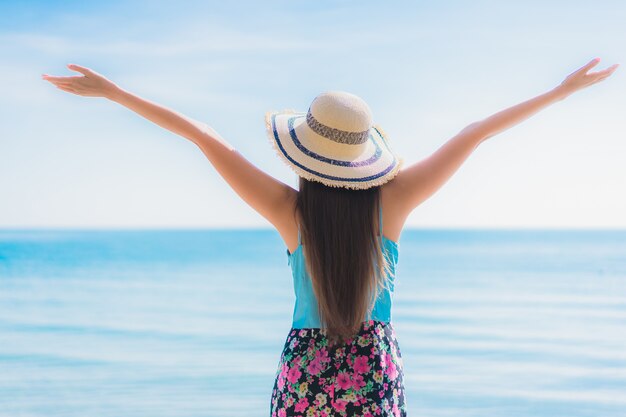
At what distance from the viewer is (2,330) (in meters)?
10.6

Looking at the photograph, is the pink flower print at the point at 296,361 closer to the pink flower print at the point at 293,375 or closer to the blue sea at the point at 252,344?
the pink flower print at the point at 293,375

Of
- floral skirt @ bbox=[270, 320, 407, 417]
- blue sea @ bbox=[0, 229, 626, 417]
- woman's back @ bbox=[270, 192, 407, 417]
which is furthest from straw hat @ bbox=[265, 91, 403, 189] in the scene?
blue sea @ bbox=[0, 229, 626, 417]

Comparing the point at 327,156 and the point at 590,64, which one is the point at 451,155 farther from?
the point at 590,64

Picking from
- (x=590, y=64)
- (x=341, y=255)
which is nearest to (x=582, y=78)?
(x=590, y=64)

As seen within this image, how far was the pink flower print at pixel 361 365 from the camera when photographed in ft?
6.04

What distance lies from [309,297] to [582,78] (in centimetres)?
96

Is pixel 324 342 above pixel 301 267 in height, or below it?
below

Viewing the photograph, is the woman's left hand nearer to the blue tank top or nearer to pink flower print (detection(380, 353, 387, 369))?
the blue tank top

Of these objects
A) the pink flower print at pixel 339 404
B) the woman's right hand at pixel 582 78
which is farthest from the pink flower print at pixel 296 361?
the woman's right hand at pixel 582 78

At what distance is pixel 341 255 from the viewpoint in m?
1.85

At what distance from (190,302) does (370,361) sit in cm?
1277

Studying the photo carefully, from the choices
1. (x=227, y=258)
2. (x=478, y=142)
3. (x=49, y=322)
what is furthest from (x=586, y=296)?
(x=227, y=258)

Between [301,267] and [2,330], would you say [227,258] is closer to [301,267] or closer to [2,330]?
[2,330]

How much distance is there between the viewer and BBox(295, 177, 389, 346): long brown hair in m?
1.84
